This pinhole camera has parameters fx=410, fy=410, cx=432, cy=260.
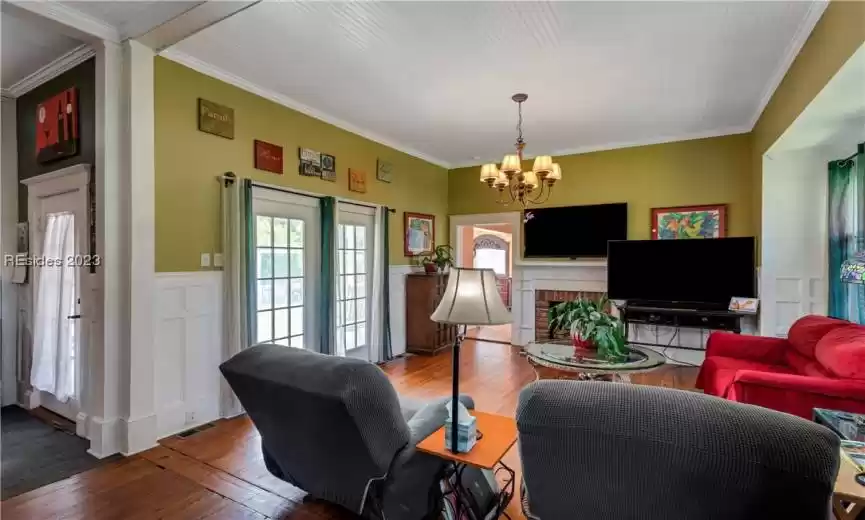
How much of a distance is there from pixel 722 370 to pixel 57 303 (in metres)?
5.25

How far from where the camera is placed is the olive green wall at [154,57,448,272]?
120 inches

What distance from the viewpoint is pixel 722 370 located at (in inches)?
120

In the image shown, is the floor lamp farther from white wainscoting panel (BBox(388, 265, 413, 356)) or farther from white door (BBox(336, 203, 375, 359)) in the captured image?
white wainscoting panel (BBox(388, 265, 413, 356))

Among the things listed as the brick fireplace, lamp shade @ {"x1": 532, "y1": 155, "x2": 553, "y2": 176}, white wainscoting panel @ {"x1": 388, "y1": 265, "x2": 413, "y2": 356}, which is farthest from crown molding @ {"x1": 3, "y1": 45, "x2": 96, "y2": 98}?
the brick fireplace

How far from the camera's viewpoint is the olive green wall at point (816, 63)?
83.2 inches

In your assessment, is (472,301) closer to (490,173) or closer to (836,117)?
(490,173)

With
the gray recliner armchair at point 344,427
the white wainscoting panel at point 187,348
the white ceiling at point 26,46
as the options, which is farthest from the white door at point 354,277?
the gray recliner armchair at point 344,427

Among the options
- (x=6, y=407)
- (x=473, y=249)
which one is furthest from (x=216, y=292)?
(x=473, y=249)

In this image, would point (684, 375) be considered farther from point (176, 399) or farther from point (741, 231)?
point (176, 399)

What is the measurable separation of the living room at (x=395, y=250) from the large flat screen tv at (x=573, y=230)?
0.08 meters

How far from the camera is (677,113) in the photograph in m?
4.34

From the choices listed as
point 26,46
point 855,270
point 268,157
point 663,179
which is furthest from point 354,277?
point 855,270

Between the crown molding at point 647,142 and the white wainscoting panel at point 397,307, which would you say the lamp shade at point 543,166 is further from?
the white wainscoting panel at point 397,307

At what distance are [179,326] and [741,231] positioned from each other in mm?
5924
